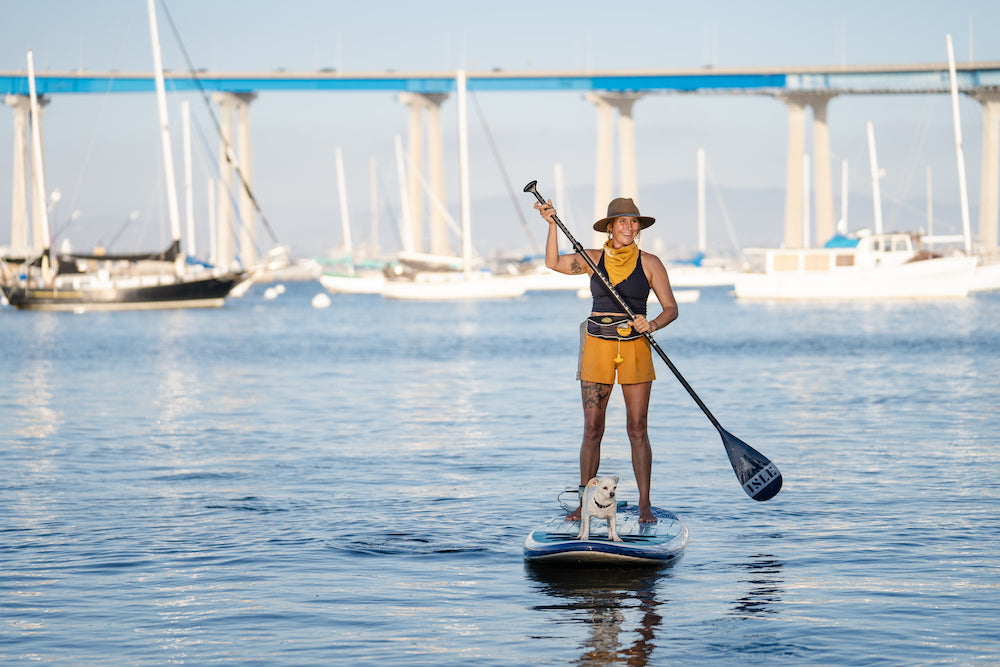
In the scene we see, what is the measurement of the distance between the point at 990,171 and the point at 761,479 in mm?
110064

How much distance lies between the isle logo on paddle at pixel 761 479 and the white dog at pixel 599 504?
1433mm

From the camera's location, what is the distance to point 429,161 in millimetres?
116750

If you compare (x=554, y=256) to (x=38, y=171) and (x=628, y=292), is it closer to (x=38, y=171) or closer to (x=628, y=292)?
(x=628, y=292)

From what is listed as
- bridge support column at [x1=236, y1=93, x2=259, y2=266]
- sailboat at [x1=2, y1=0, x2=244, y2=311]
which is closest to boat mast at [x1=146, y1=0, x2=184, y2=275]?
sailboat at [x1=2, y1=0, x2=244, y2=311]

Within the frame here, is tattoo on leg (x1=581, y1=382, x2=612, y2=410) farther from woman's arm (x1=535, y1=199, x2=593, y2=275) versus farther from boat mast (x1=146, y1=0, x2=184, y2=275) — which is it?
boat mast (x1=146, y1=0, x2=184, y2=275)

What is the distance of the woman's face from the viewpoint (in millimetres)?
8875

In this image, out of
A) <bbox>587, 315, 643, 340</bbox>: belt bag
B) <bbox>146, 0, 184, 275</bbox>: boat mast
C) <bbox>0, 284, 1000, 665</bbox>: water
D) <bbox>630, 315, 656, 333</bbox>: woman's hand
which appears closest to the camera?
<bbox>0, 284, 1000, 665</bbox>: water

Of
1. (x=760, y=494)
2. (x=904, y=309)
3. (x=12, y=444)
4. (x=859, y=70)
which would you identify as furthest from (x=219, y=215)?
(x=760, y=494)

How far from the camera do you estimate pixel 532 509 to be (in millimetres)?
11336

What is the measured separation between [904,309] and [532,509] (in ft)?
178

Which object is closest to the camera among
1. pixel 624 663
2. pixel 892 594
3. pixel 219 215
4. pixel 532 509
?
pixel 624 663

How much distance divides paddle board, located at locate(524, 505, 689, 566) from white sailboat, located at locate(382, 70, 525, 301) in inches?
2346

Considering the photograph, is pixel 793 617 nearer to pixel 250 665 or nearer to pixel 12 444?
pixel 250 665

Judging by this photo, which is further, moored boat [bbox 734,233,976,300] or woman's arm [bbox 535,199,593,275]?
moored boat [bbox 734,233,976,300]
